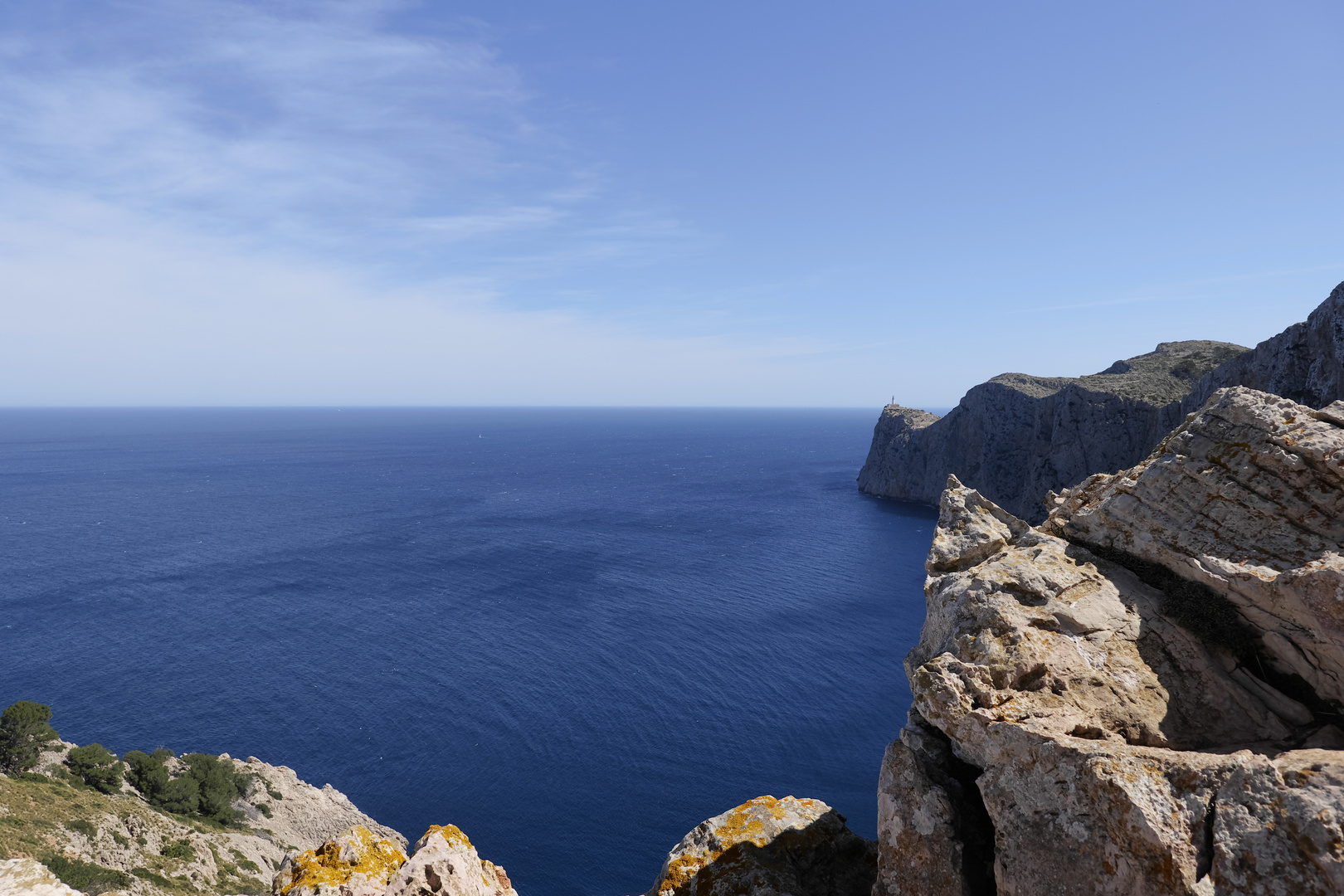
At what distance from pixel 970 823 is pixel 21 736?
188 ft

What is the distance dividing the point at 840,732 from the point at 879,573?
165 ft

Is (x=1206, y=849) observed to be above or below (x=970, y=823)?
above

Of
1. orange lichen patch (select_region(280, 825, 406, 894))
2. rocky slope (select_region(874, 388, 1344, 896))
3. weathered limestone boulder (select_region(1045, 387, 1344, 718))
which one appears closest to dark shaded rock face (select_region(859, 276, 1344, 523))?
weathered limestone boulder (select_region(1045, 387, 1344, 718))

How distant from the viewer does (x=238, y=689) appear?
65938mm

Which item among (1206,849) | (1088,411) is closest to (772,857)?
(1206,849)

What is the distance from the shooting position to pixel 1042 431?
398ft

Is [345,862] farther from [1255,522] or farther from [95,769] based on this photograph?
[95,769]

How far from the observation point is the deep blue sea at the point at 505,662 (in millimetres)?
50406

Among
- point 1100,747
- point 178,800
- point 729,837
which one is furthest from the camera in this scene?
point 178,800

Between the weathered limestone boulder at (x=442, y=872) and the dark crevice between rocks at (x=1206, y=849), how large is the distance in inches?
451

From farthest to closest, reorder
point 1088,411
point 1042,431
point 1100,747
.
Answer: point 1042,431, point 1088,411, point 1100,747

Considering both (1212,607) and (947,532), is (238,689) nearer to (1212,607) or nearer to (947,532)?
(947,532)

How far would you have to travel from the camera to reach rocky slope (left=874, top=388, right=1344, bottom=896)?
880 centimetres

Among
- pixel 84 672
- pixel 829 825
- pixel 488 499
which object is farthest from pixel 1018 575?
pixel 488 499
